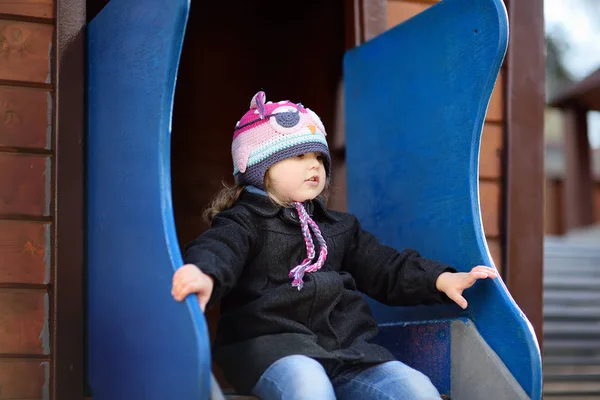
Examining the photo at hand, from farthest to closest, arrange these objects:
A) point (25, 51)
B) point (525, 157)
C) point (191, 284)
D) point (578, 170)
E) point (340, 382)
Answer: point (578, 170)
point (525, 157)
point (25, 51)
point (340, 382)
point (191, 284)

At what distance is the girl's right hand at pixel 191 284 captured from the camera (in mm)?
1808

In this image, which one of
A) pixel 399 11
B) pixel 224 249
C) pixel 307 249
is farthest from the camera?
pixel 399 11

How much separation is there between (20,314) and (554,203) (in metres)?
8.82

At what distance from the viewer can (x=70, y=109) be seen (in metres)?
2.43

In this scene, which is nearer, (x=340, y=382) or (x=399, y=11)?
(x=340, y=382)

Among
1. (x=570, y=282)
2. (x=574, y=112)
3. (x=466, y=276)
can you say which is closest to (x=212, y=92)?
(x=466, y=276)

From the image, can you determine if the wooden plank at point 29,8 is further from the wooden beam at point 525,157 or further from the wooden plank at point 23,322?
the wooden beam at point 525,157

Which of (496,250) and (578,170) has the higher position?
(578,170)

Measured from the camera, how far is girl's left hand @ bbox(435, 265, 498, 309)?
7.45 feet

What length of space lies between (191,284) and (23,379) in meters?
0.85

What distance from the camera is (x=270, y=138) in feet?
7.75

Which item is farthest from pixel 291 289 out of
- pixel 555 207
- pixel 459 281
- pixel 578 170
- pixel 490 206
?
pixel 555 207

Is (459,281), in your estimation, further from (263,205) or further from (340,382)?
(263,205)

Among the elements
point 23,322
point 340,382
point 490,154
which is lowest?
point 340,382
